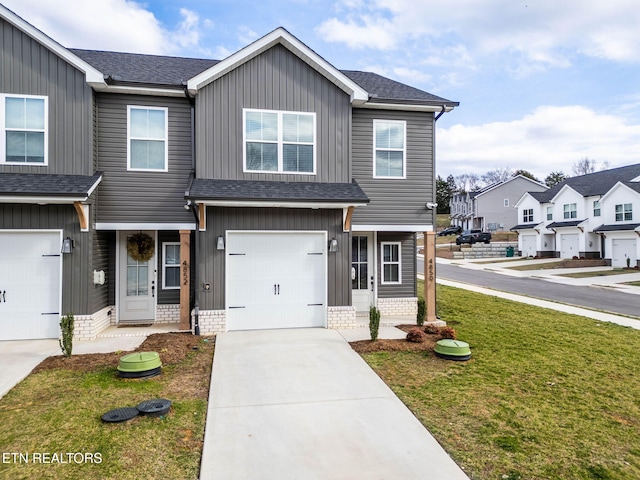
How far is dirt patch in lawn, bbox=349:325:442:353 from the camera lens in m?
8.28

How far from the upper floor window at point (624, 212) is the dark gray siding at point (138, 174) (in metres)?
32.4

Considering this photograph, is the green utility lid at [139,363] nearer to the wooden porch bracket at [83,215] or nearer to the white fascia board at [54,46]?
the wooden porch bracket at [83,215]

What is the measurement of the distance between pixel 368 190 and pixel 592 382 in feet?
22.0

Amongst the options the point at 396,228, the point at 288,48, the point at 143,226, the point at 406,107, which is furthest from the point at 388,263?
the point at 143,226

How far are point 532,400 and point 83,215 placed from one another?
960 cm

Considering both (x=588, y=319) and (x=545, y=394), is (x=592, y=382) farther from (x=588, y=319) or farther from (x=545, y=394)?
(x=588, y=319)

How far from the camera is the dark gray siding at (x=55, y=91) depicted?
9.09m

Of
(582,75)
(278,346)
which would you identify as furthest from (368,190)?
(582,75)

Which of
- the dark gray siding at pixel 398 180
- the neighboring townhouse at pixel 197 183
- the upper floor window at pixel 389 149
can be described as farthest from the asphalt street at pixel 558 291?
the upper floor window at pixel 389 149

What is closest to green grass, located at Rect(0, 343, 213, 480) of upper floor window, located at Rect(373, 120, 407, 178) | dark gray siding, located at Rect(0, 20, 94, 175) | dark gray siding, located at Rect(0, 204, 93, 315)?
dark gray siding, located at Rect(0, 204, 93, 315)

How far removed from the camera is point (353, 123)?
11023mm

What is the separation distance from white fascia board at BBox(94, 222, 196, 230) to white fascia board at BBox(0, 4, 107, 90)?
337 cm

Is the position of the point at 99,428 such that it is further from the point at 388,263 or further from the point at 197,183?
the point at 388,263

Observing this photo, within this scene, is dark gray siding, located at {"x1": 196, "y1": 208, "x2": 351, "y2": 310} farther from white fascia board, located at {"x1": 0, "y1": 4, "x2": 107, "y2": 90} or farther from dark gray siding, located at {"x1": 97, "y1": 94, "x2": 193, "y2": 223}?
white fascia board, located at {"x1": 0, "y1": 4, "x2": 107, "y2": 90}
